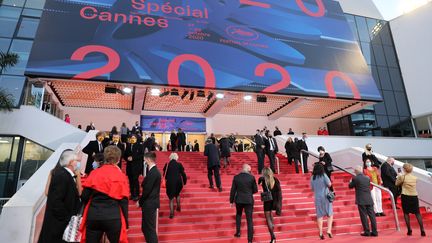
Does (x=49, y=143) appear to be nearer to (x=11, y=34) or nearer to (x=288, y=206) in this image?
(x=11, y=34)

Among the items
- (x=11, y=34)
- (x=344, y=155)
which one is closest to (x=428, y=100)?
(x=344, y=155)

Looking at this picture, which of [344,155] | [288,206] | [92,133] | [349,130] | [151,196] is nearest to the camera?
[151,196]

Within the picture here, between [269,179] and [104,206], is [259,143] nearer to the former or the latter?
[269,179]

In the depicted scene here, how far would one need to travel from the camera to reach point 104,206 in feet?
10.3

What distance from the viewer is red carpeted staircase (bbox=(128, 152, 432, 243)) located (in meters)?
6.43

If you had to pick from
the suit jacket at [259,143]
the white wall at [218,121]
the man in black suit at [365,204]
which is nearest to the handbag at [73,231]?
the man in black suit at [365,204]

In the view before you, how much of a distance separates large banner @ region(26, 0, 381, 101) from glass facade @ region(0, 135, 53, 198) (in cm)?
308

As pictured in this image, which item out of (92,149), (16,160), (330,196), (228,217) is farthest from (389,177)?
(16,160)

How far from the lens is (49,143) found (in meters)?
13.4

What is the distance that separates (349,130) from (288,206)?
55.2 ft

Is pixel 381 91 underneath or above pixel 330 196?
above

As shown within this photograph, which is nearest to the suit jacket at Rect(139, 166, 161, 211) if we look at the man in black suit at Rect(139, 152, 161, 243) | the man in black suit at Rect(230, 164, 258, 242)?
the man in black suit at Rect(139, 152, 161, 243)

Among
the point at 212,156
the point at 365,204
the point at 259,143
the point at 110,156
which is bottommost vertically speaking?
the point at 365,204

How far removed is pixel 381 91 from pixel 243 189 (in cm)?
2307
